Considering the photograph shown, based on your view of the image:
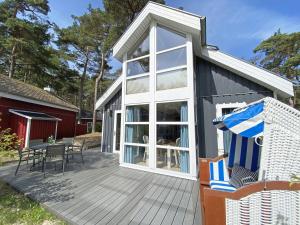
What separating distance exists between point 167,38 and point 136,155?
4677 mm

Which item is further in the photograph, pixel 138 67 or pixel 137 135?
pixel 138 67

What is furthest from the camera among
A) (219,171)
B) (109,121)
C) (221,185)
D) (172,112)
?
(109,121)

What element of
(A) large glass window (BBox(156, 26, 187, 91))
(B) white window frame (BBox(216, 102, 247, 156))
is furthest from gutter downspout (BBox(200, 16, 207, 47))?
(B) white window frame (BBox(216, 102, 247, 156))

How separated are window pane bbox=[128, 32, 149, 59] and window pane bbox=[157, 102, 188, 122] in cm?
247

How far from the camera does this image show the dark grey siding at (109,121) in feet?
31.1

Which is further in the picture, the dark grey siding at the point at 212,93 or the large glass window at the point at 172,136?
the dark grey siding at the point at 212,93

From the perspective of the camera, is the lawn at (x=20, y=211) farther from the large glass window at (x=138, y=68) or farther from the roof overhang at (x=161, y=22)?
the roof overhang at (x=161, y=22)

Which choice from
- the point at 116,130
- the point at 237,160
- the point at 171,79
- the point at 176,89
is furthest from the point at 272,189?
the point at 116,130

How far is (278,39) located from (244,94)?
19.2m

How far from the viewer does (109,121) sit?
31.7ft

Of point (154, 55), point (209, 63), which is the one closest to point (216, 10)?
point (209, 63)

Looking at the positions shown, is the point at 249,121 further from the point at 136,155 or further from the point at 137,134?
the point at 136,155

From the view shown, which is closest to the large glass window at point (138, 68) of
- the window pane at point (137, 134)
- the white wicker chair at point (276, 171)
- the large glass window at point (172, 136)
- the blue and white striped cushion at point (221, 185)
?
the large glass window at point (172, 136)

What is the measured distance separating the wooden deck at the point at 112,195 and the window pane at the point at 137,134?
45.2 inches
